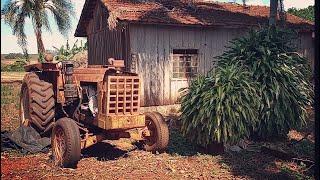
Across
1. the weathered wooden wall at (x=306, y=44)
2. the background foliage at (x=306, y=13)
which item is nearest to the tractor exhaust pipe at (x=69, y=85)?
the weathered wooden wall at (x=306, y=44)

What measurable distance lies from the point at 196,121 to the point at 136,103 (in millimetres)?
1465

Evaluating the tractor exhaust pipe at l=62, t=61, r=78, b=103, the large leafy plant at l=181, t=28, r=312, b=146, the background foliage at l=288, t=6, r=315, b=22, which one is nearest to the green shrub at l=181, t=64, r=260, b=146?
the large leafy plant at l=181, t=28, r=312, b=146

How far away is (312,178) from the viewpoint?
5.93 m

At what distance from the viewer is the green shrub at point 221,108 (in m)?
7.15

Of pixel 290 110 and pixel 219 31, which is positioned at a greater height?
pixel 219 31

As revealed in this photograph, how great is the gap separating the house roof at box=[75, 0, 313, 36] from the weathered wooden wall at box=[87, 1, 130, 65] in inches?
23.7

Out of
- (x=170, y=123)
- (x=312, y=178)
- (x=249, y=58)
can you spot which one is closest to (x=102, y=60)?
(x=170, y=123)

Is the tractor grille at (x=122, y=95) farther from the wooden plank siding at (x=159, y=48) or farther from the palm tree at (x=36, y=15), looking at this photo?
the palm tree at (x=36, y=15)

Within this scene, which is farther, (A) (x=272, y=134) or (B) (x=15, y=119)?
(B) (x=15, y=119)

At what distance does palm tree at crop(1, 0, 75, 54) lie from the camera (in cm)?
2691

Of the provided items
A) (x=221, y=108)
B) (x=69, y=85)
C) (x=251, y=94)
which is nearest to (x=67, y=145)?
(x=69, y=85)

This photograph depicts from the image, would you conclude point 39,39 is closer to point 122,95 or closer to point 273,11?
point 273,11

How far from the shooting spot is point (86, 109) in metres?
7.22

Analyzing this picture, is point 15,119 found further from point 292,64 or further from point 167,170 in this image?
point 292,64
